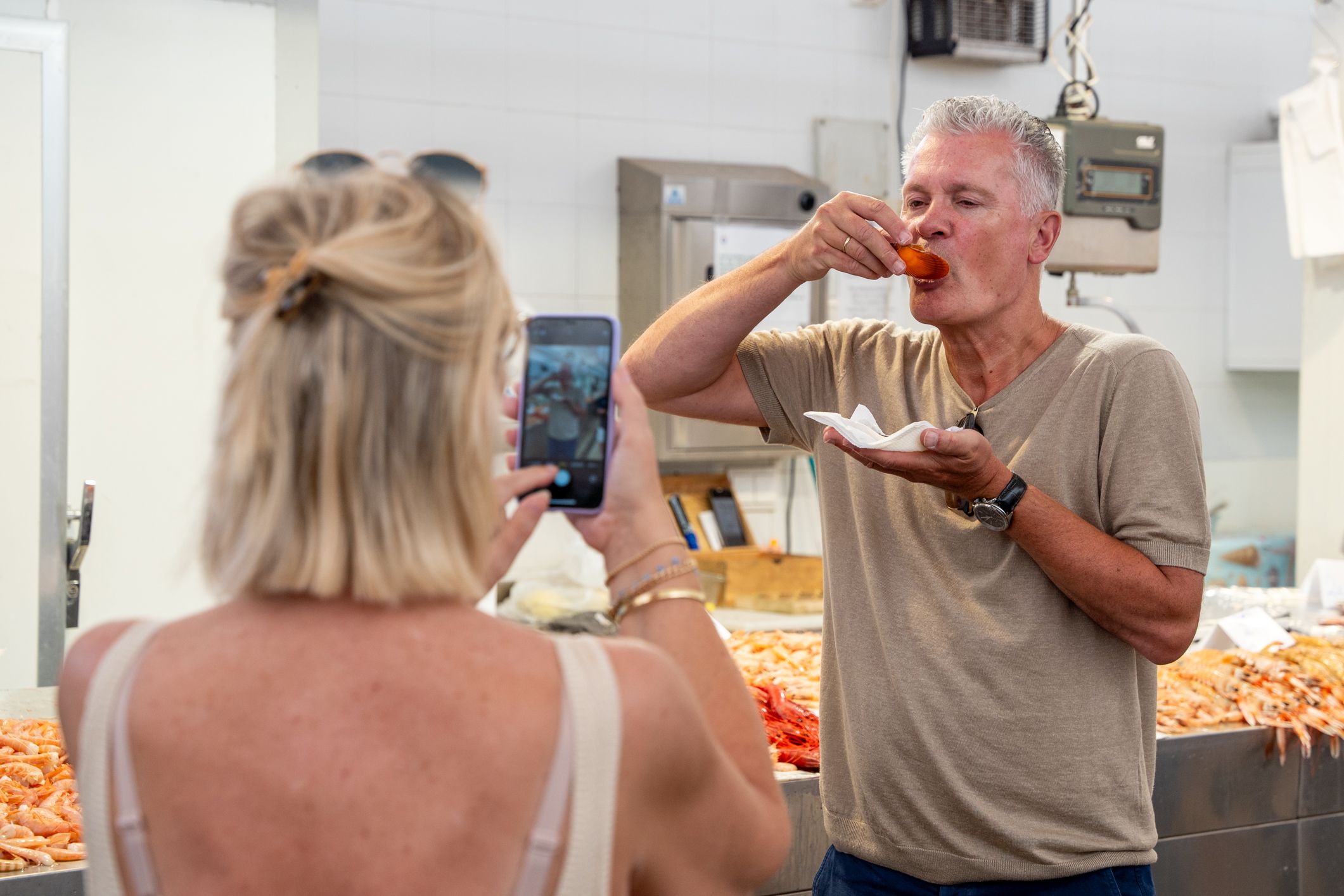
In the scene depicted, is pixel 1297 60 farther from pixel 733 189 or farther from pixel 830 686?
pixel 830 686

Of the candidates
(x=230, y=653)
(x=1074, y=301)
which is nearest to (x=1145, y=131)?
(x=1074, y=301)

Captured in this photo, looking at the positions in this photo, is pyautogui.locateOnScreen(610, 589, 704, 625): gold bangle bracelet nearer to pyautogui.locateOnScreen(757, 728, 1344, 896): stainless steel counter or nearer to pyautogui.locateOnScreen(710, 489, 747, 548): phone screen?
pyautogui.locateOnScreen(757, 728, 1344, 896): stainless steel counter

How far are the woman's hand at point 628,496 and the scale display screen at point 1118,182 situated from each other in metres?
2.72

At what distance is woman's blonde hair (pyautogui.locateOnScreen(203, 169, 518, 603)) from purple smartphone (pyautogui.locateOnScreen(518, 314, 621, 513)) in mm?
182

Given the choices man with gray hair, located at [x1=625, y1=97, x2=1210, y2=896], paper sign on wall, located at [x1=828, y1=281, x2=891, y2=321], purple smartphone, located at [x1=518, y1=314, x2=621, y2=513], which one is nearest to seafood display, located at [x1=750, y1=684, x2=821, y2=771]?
man with gray hair, located at [x1=625, y1=97, x2=1210, y2=896]

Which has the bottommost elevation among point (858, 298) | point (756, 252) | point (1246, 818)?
point (1246, 818)

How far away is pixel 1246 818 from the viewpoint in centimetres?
257

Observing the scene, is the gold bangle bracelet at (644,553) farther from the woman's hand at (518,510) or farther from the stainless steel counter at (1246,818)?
the stainless steel counter at (1246,818)

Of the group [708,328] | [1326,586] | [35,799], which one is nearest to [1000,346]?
[708,328]

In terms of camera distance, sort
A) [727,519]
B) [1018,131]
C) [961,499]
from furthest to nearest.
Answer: [727,519] < [1018,131] < [961,499]

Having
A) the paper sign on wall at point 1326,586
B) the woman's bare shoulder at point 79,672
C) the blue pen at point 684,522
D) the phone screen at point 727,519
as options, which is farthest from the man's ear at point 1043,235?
the phone screen at point 727,519

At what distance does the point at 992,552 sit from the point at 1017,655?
138 mm

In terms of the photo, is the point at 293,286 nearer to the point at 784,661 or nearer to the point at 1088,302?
the point at 784,661

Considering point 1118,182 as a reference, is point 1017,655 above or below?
below
